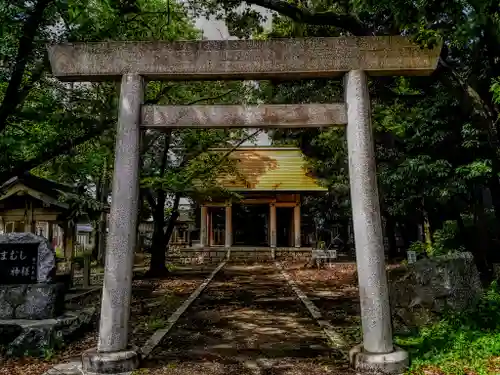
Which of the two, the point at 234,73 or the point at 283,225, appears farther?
the point at 283,225

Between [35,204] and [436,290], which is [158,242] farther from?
[436,290]

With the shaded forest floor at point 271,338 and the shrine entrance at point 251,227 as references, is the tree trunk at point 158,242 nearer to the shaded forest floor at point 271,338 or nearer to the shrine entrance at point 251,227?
the shaded forest floor at point 271,338

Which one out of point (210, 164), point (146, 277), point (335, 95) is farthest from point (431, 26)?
point (146, 277)

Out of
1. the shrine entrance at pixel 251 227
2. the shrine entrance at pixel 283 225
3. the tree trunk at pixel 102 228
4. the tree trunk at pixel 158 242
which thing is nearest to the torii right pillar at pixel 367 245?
the tree trunk at pixel 158 242

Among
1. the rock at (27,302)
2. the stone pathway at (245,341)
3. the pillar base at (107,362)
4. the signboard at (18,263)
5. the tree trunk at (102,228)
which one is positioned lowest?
the stone pathway at (245,341)

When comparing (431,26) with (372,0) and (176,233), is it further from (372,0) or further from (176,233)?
(176,233)

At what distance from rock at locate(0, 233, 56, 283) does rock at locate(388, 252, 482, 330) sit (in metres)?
6.37

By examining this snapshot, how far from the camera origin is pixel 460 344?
6.14m

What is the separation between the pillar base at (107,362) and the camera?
5230 mm

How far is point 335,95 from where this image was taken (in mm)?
14688

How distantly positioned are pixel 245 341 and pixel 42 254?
3936 mm

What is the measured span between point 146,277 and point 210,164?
528cm

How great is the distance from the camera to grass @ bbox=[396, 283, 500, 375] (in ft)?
17.3

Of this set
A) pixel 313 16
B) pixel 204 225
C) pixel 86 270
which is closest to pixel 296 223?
pixel 204 225
